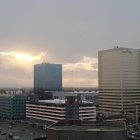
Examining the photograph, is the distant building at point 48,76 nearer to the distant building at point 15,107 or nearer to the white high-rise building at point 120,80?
the white high-rise building at point 120,80

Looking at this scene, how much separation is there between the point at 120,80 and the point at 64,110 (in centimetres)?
3789

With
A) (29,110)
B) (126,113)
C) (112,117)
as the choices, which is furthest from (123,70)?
(29,110)

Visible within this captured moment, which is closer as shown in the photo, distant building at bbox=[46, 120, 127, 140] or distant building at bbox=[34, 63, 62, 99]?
distant building at bbox=[46, 120, 127, 140]

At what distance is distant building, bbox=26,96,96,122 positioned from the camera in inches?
3583

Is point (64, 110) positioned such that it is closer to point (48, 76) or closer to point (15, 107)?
point (15, 107)

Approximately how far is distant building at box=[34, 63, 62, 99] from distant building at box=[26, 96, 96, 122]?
205 ft

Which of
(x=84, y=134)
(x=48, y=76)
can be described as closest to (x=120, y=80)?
(x=48, y=76)

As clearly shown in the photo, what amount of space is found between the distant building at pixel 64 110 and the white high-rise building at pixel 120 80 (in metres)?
26.5

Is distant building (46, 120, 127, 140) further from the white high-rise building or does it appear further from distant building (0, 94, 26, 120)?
distant building (0, 94, 26, 120)

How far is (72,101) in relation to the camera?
299 feet

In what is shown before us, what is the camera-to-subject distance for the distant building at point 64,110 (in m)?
91.0

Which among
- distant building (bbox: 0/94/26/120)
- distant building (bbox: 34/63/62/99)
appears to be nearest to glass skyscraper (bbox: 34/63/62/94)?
distant building (bbox: 34/63/62/99)

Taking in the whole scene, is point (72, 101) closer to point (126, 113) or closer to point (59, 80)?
point (126, 113)

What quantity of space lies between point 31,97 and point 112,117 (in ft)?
86.3
